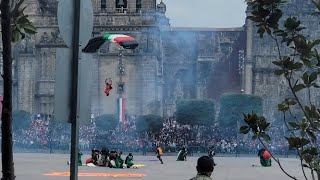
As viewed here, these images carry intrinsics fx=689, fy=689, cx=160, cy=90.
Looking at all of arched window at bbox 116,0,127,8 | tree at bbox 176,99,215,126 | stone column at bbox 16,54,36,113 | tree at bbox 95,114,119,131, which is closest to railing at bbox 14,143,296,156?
tree at bbox 95,114,119,131

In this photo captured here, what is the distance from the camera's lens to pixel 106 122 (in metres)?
56.6

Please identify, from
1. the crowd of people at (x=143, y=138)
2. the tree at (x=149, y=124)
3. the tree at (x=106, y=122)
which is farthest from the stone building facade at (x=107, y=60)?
the tree at (x=149, y=124)

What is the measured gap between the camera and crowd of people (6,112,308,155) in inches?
1949

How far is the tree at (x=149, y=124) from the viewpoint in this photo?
184 ft

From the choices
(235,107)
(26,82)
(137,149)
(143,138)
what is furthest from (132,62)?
(137,149)

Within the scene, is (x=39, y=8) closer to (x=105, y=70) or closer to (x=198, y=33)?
(x=105, y=70)

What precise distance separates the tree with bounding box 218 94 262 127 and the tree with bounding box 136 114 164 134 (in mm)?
6097

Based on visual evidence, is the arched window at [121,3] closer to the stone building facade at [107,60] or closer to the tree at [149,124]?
the stone building facade at [107,60]

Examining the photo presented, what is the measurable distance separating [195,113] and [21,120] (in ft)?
47.9

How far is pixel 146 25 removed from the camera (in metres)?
62.1

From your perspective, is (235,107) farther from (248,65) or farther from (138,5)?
(138,5)

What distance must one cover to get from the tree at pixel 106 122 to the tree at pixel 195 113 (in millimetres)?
5856

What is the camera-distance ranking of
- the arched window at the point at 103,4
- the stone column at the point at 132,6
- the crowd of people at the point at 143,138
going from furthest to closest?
1. the arched window at the point at 103,4
2. the stone column at the point at 132,6
3. the crowd of people at the point at 143,138

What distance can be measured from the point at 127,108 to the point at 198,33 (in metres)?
15.0
